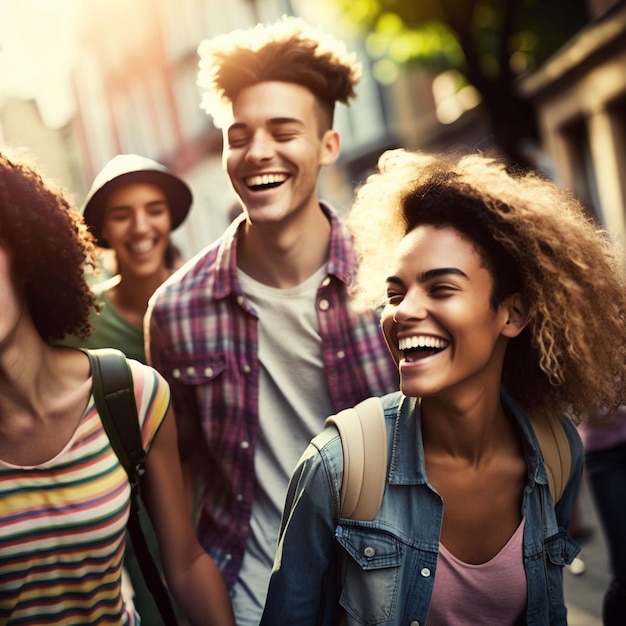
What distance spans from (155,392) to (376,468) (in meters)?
0.72

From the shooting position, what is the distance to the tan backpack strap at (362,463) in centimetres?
287

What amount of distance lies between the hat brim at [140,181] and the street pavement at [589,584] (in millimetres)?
2672

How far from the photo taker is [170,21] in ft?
96.8

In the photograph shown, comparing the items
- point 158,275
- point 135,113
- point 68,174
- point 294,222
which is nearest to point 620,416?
point 294,222

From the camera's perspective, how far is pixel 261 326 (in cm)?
396

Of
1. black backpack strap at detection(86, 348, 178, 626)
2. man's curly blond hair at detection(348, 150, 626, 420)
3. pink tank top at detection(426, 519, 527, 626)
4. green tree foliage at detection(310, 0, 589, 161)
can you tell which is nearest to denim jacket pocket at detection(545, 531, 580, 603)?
pink tank top at detection(426, 519, 527, 626)

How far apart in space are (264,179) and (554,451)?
1505mm

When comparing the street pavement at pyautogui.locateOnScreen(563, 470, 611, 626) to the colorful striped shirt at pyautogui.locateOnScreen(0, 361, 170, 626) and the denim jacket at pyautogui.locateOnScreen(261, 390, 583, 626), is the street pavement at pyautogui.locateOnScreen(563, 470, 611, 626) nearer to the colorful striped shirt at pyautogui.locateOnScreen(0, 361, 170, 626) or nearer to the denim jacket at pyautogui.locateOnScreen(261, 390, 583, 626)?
the denim jacket at pyautogui.locateOnScreen(261, 390, 583, 626)

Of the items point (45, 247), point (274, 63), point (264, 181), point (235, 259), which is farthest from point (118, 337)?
point (45, 247)

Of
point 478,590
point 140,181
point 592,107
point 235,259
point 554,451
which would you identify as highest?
point 592,107

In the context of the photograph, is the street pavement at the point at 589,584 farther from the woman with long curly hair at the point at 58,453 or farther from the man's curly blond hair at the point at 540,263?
the woman with long curly hair at the point at 58,453

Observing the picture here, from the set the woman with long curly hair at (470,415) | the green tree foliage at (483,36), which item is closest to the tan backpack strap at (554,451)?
the woman with long curly hair at (470,415)

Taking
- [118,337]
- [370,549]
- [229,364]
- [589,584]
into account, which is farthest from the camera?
[589,584]

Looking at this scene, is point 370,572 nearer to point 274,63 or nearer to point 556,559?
point 556,559
